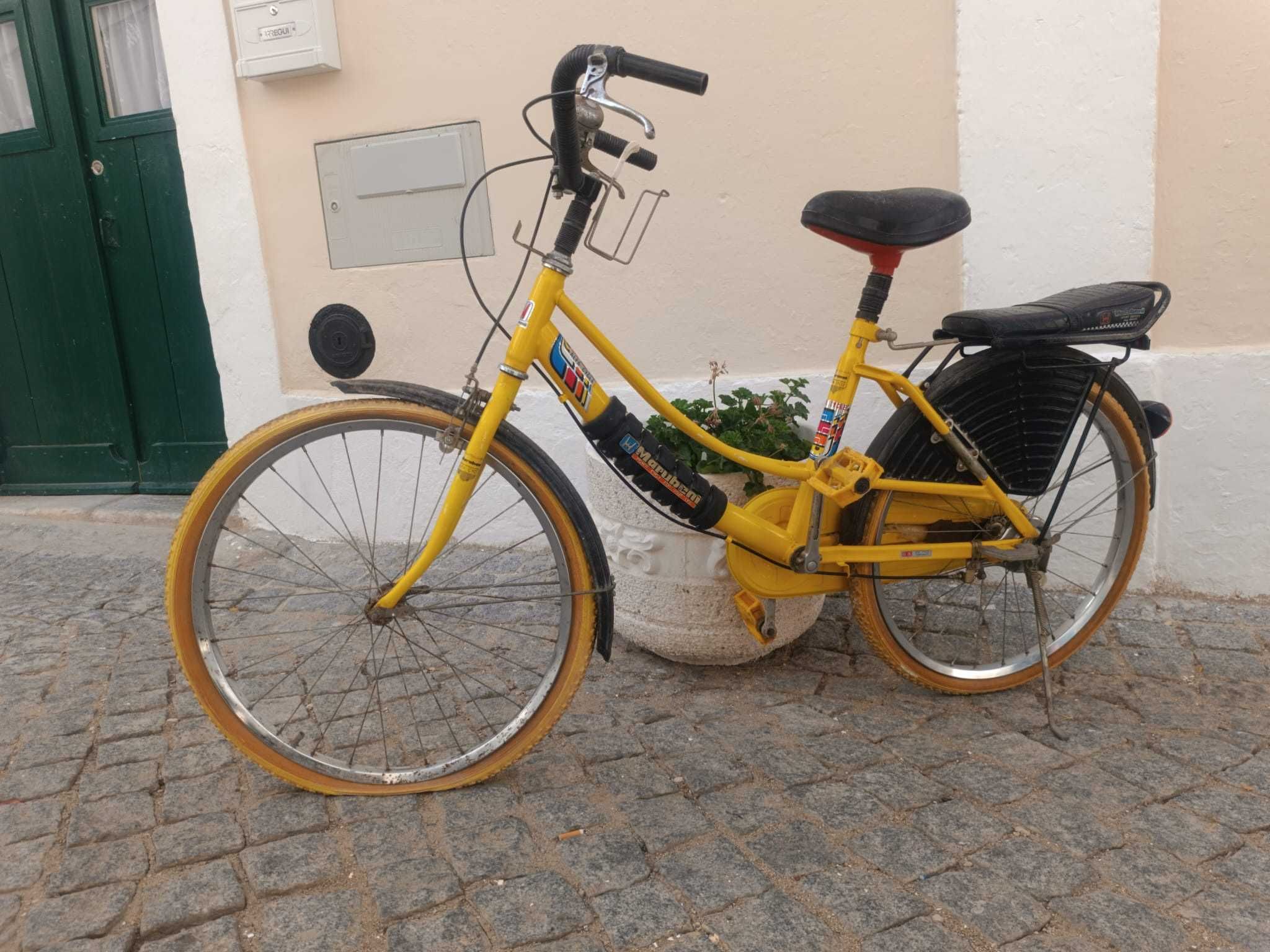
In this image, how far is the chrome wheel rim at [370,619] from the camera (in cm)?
234

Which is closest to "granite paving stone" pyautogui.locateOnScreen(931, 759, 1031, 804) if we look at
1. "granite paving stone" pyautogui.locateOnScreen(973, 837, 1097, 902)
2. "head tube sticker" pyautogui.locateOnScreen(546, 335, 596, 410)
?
"granite paving stone" pyautogui.locateOnScreen(973, 837, 1097, 902)

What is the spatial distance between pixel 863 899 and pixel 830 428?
3.85ft

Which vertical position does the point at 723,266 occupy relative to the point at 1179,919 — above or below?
above

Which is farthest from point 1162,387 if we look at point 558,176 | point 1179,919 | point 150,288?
point 150,288

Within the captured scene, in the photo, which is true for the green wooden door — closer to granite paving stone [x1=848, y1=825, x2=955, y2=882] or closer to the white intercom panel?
the white intercom panel

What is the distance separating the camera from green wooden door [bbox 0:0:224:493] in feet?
14.8

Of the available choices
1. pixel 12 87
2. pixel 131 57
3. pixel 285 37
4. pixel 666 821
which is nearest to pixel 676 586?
pixel 666 821

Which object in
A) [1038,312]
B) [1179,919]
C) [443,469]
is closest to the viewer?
[1179,919]

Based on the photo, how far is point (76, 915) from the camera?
1963mm

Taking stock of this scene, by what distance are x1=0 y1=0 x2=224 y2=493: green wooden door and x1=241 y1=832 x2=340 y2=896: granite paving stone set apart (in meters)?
3.05

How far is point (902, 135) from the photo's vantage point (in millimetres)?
3301

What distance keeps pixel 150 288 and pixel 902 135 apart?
3.59 metres

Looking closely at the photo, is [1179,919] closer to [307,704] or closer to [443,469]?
[307,704]

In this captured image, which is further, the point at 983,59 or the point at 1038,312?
the point at 983,59
